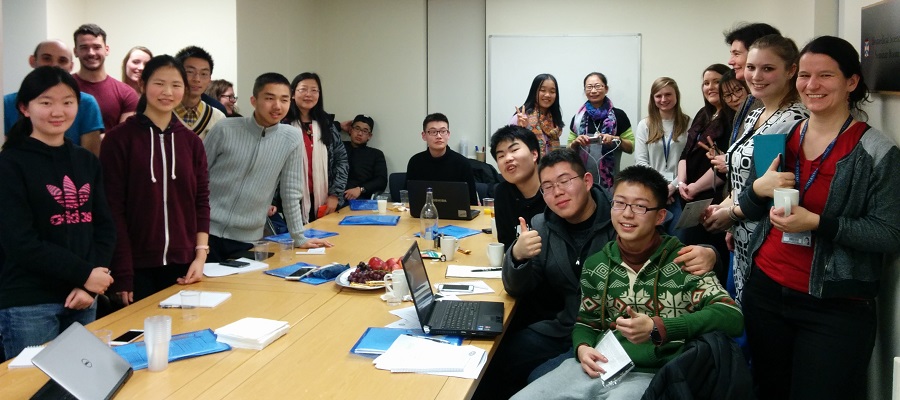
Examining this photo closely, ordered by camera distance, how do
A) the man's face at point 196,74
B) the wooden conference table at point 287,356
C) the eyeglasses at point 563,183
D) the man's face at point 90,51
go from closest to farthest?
the wooden conference table at point 287,356 → the eyeglasses at point 563,183 → the man's face at point 90,51 → the man's face at point 196,74

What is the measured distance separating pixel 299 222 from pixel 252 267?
495 millimetres

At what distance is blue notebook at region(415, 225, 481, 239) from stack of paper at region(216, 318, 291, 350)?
5.65 feet

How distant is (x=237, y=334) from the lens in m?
2.07

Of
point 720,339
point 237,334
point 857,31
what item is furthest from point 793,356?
point 237,334

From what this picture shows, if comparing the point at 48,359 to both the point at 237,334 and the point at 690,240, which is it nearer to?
the point at 237,334

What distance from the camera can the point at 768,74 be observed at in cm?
246

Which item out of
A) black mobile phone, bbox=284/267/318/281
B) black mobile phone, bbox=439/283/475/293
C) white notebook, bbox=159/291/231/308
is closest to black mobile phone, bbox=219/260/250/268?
black mobile phone, bbox=284/267/318/281

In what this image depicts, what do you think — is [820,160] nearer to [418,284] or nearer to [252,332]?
[418,284]

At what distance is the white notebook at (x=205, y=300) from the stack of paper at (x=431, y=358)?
0.81 meters

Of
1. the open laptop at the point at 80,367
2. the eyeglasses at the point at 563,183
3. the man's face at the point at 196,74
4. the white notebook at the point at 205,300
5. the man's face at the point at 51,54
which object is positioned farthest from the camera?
the man's face at the point at 196,74

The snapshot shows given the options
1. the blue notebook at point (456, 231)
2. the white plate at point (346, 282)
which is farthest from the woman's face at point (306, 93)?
the white plate at point (346, 282)

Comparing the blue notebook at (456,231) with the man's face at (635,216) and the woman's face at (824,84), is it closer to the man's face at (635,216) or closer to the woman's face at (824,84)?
the man's face at (635,216)

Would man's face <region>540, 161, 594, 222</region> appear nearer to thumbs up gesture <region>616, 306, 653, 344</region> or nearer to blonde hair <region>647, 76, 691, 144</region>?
thumbs up gesture <region>616, 306, 653, 344</region>

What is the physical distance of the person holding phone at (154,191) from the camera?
2.69m
